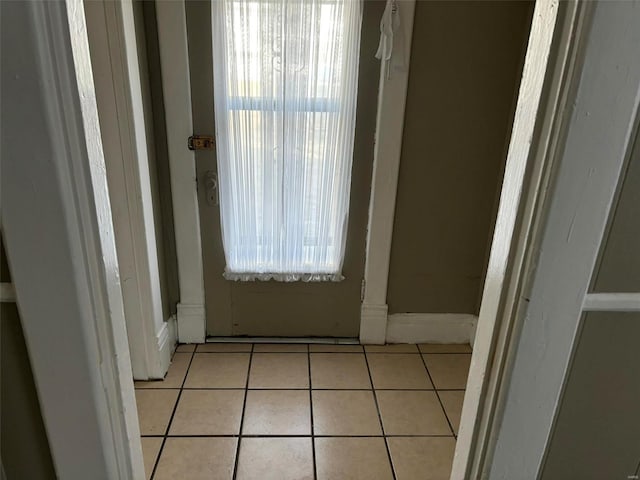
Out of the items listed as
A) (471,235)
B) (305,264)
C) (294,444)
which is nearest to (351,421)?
(294,444)

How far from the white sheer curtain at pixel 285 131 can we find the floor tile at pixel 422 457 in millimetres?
822

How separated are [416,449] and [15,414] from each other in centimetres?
135

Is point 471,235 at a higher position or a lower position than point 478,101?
lower

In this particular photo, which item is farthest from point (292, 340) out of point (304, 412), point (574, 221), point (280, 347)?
point (574, 221)

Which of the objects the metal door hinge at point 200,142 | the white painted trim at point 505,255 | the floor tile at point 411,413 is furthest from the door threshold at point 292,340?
the white painted trim at point 505,255

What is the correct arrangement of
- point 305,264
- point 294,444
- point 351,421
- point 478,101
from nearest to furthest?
point 294,444 < point 351,421 < point 478,101 < point 305,264

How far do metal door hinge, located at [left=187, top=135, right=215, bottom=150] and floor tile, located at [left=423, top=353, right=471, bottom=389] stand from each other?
1.49 metres

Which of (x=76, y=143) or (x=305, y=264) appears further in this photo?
(x=305, y=264)

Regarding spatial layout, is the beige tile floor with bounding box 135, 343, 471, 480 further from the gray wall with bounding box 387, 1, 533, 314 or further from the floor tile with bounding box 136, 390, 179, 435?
the gray wall with bounding box 387, 1, 533, 314

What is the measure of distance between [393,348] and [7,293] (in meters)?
1.86

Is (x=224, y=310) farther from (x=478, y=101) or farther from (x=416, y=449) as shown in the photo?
(x=478, y=101)

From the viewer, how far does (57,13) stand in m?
0.61

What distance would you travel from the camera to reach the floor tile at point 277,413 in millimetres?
1713

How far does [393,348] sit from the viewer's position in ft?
7.47
